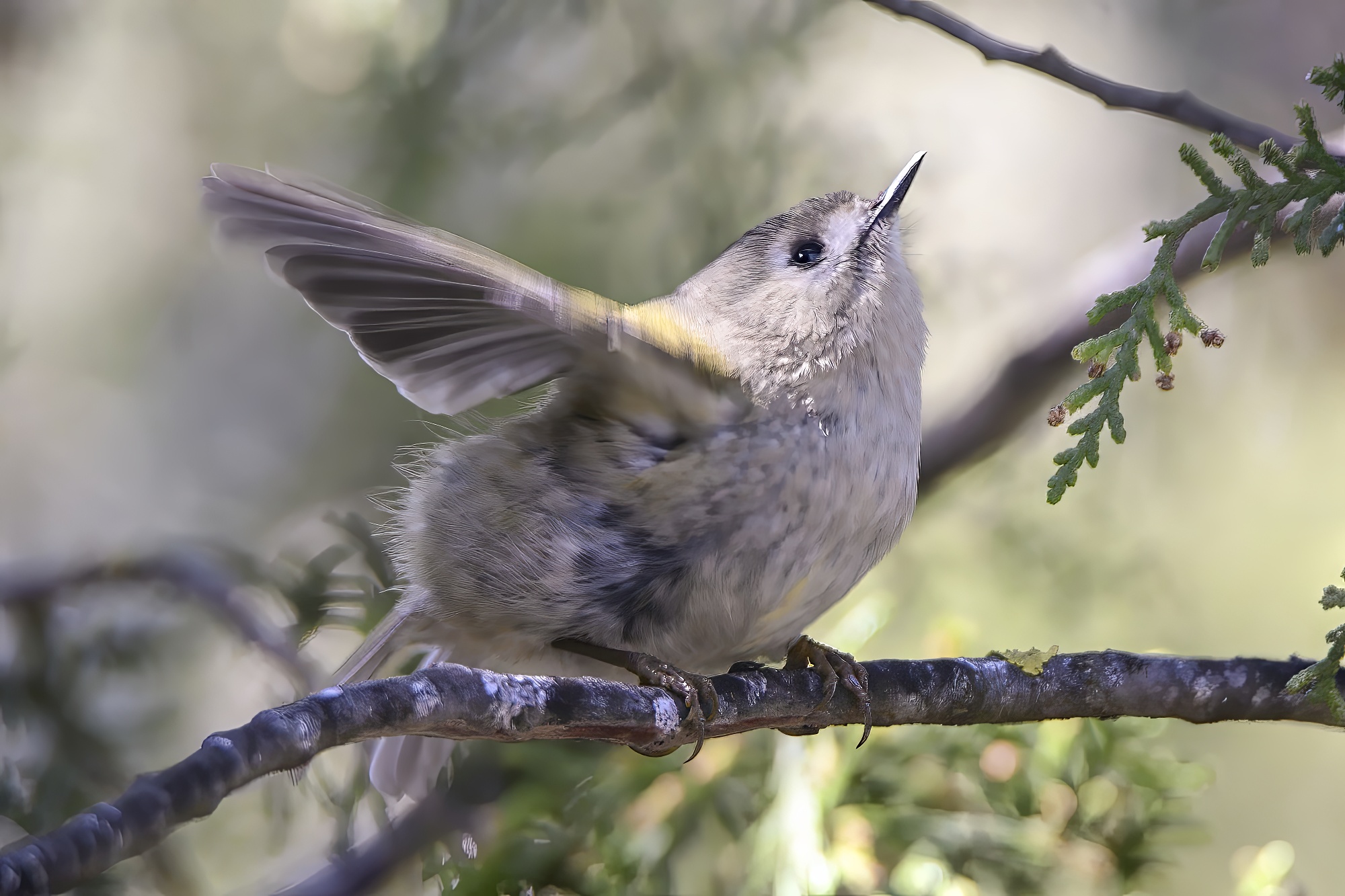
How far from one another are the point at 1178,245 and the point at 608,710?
83cm

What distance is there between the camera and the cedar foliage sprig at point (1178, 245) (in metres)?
1.23

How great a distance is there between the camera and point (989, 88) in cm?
338

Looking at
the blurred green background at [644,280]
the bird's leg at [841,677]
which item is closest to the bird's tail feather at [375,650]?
the blurred green background at [644,280]

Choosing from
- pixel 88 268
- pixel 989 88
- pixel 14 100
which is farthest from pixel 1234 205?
pixel 88 268

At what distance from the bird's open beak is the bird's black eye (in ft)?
0.31

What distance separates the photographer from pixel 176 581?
226cm

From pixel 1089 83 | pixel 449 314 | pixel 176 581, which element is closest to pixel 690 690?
pixel 449 314

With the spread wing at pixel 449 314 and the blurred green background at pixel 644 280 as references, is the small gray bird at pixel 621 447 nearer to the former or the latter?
the spread wing at pixel 449 314

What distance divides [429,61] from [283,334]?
1211 millimetres

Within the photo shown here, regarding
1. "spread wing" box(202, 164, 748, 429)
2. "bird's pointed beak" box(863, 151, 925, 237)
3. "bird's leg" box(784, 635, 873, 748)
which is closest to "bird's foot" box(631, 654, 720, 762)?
"bird's leg" box(784, 635, 873, 748)

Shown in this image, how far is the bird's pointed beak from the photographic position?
192 centimetres

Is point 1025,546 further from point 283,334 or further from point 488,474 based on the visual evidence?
point 283,334

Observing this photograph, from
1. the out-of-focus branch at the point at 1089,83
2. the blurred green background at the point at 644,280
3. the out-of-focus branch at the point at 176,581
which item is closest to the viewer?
the out-of-focus branch at the point at 1089,83

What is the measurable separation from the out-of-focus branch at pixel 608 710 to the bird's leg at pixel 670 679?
17mm
